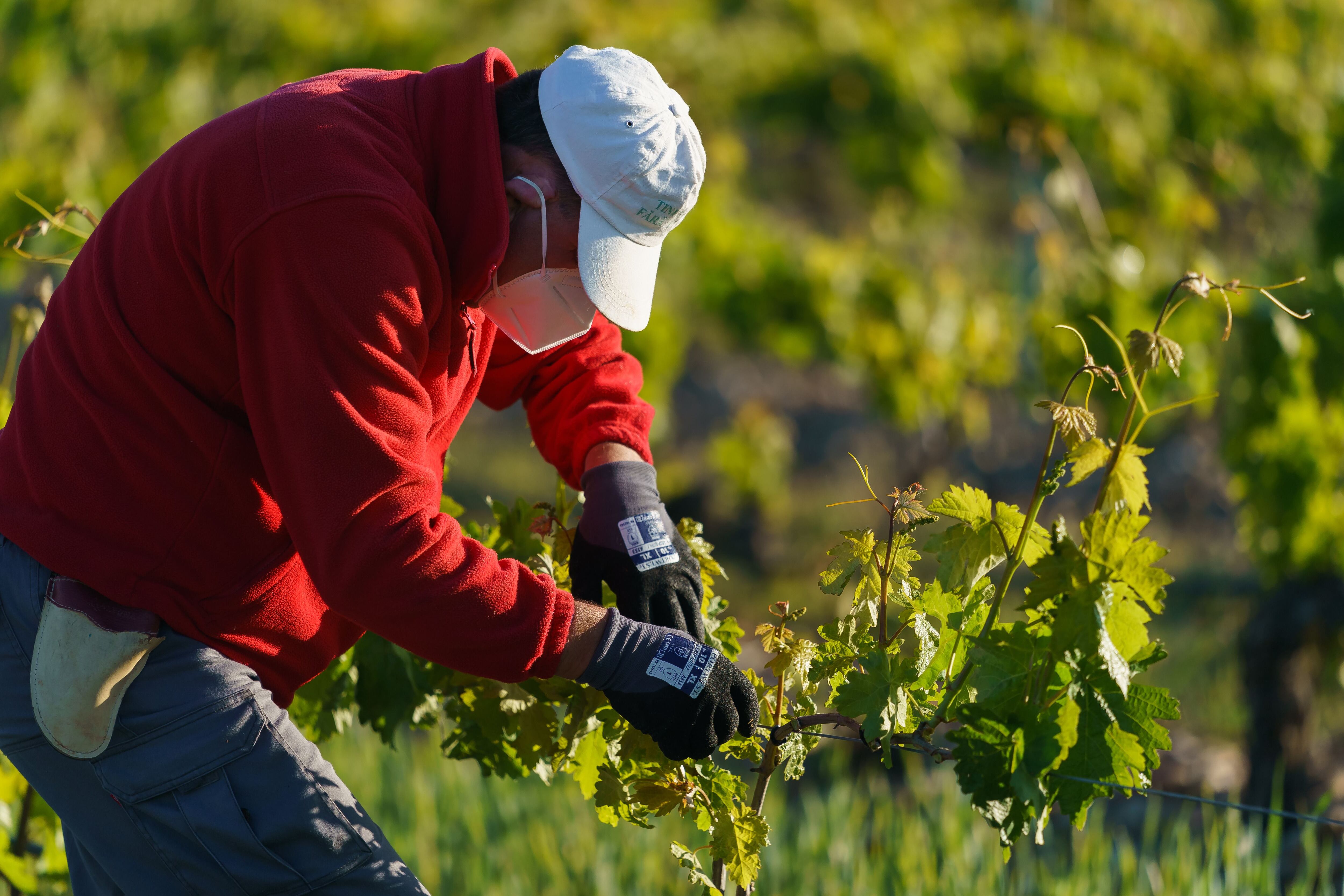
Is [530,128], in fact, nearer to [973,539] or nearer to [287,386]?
[287,386]

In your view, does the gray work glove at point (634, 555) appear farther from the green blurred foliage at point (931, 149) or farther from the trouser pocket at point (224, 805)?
the green blurred foliage at point (931, 149)

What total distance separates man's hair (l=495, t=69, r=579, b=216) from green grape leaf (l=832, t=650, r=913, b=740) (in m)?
0.69

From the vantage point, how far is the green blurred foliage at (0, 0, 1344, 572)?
12.7 ft

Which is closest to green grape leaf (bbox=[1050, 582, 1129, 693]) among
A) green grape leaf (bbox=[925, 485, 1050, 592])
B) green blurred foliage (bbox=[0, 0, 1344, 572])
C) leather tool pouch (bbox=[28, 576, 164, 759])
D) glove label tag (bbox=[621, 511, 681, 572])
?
green grape leaf (bbox=[925, 485, 1050, 592])

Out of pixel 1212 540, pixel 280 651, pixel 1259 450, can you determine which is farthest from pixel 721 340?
pixel 280 651

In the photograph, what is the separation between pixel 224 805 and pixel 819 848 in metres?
1.65

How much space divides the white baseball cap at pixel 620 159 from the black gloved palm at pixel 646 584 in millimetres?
378

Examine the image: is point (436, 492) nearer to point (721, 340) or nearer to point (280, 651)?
point (280, 651)

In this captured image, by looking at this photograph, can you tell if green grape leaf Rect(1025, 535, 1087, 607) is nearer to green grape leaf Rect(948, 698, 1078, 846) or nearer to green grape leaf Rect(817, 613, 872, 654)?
green grape leaf Rect(948, 698, 1078, 846)

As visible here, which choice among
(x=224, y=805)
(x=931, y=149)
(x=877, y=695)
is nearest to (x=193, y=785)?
(x=224, y=805)

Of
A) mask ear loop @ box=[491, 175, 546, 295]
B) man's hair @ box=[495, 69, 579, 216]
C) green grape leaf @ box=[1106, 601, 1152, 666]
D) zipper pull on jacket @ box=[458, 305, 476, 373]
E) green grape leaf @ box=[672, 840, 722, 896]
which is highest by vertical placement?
man's hair @ box=[495, 69, 579, 216]

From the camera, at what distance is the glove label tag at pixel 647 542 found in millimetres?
1700

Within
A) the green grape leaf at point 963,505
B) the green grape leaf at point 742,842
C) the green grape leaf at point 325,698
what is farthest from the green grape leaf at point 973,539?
the green grape leaf at point 325,698

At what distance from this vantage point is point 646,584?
168 cm
